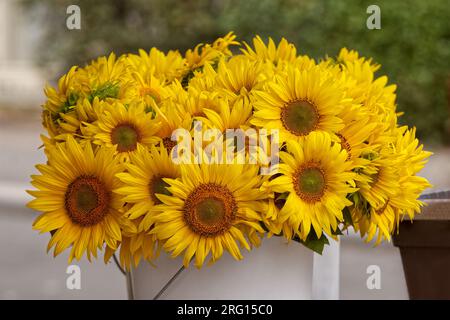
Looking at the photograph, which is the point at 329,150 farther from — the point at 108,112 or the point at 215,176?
the point at 108,112

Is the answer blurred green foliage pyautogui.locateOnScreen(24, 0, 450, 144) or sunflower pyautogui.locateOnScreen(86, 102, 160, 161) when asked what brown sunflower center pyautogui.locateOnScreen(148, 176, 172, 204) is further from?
blurred green foliage pyautogui.locateOnScreen(24, 0, 450, 144)

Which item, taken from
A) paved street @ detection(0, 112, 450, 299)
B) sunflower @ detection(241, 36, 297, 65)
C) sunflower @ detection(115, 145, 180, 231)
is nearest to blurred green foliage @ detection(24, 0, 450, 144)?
paved street @ detection(0, 112, 450, 299)

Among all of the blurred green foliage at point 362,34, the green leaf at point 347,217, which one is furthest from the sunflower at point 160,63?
the blurred green foliage at point 362,34

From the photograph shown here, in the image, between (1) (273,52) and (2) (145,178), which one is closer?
(2) (145,178)

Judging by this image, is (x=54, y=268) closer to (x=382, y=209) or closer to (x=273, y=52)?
(x=273, y=52)

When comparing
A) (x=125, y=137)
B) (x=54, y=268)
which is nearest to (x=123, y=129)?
(x=125, y=137)

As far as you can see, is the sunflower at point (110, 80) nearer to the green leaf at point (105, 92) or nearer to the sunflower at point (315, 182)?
the green leaf at point (105, 92)
